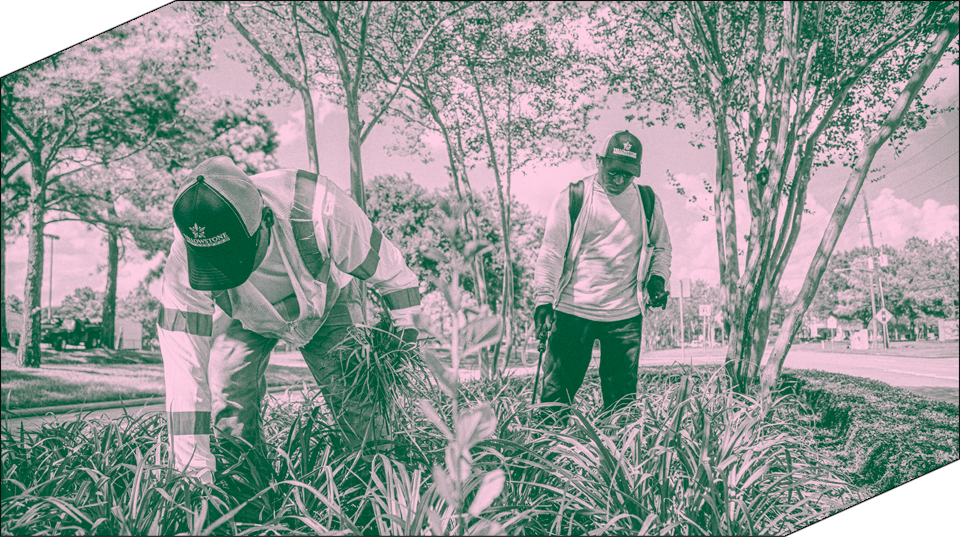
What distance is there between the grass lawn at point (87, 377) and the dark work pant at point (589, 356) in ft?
3.92

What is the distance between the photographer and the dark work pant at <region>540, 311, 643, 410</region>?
2.91 meters

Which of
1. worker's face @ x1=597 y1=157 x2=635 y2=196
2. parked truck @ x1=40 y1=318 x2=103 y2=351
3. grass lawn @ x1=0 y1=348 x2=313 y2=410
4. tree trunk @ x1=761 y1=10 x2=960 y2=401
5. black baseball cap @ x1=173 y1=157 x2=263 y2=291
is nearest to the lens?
black baseball cap @ x1=173 y1=157 x2=263 y2=291

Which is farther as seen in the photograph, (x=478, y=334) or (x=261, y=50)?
(x=261, y=50)

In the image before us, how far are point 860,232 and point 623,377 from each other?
1702 millimetres

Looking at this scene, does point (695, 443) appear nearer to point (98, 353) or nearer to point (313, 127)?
point (313, 127)

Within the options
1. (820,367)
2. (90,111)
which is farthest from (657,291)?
(90,111)

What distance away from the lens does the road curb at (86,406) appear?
2598mm

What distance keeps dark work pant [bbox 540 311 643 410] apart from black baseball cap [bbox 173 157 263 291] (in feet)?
4.93

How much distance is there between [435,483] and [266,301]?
120 centimetres

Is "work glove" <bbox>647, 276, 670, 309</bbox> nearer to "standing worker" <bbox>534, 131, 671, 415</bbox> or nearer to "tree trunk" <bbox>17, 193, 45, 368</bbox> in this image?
"standing worker" <bbox>534, 131, 671, 415</bbox>

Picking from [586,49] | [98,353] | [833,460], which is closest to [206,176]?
[98,353]

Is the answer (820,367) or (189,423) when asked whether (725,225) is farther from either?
(189,423)

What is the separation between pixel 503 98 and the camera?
312 cm

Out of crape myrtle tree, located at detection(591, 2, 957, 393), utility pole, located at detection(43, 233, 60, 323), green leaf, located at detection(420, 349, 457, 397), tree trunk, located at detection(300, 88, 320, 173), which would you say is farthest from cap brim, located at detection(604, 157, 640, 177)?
utility pole, located at detection(43, 233, 60, 323)
